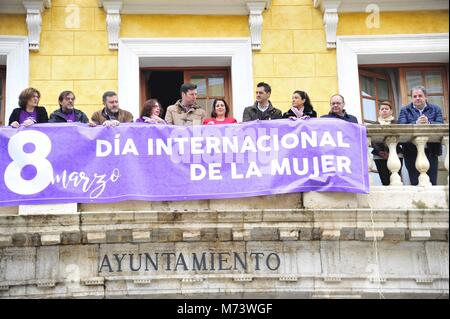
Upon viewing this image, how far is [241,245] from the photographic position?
47.1 ft

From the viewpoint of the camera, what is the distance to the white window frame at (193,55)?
17.2m

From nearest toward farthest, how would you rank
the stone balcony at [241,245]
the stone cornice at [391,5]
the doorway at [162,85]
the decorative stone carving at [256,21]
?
the stone balcony at [241,245] < the decorative stone carving at [256,21] < the stone cornice at [391,5] < the doorway at [162,85]

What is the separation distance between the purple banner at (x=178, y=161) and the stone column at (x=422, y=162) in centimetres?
80

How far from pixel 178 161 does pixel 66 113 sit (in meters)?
1.96

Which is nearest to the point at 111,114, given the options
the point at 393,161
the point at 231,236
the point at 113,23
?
the point at 231,236

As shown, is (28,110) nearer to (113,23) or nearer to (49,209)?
(49,209)

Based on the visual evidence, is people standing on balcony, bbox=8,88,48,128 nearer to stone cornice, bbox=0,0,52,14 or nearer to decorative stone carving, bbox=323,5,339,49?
stone cornice, bbox=0,0,52,14

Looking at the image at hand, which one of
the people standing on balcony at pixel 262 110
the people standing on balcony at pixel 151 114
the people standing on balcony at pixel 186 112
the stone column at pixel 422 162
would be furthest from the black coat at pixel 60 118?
the stone column at pixel 422 162

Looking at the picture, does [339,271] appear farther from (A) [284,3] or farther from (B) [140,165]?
(A) [284,3]

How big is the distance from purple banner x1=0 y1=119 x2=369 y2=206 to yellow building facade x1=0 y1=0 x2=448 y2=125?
252 centimetres

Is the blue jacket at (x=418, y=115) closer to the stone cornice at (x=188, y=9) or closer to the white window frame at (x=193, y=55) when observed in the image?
the white window frame at (x=193, y=55)

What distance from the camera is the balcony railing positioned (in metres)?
14.6
